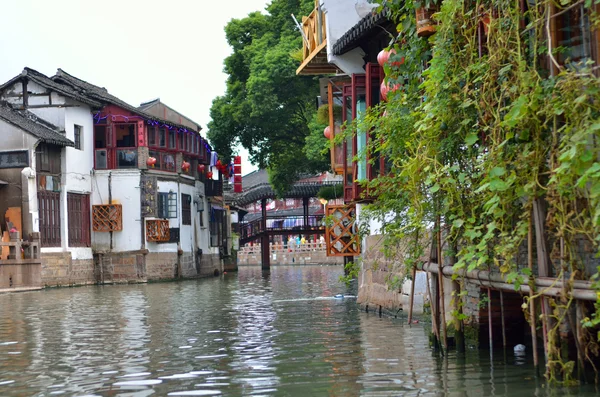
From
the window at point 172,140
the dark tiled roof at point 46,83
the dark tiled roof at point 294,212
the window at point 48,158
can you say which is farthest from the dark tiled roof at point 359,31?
the dark tiled roof at point 294,212

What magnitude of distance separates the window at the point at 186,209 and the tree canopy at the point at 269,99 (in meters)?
2.78

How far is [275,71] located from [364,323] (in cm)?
2464

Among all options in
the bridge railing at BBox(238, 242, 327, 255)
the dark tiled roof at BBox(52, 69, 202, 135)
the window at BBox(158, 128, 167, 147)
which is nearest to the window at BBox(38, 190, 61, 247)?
the dark tiled roof at BBox(52, 69, 202, 135)

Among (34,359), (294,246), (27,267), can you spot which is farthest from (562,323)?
(294,246)

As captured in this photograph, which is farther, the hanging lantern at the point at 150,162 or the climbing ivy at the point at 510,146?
the hanging lantern at the point at 150,162

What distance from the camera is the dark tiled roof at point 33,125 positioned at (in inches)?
1351

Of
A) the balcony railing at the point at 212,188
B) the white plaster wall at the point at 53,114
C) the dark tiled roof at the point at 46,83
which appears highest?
the dark tiled roof at the point at 46,83

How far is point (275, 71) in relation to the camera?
38562 mm

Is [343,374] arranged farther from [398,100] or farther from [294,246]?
[294,246]

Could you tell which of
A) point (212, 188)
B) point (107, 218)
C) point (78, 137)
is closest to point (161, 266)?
point (107, 218)

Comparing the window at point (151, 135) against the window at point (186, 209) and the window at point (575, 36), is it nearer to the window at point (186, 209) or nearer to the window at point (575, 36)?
the window at point (186, 209)

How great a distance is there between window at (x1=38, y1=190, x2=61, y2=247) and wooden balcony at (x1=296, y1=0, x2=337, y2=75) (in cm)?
1525

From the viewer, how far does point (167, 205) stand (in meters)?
40.7

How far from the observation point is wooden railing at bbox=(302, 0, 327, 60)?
2056 centimetres
